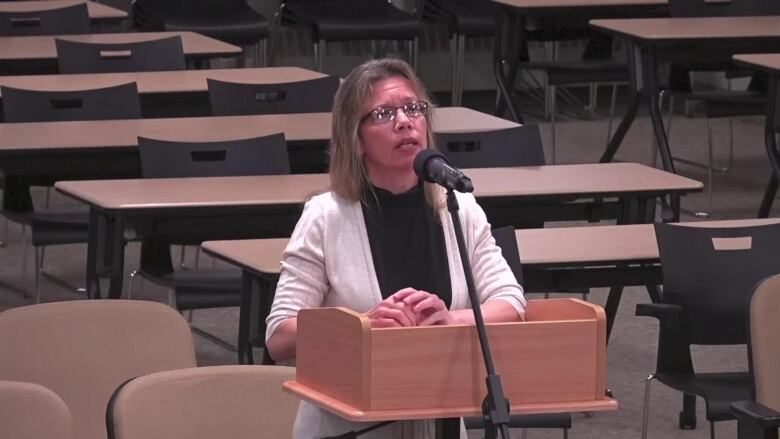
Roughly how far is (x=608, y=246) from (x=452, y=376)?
2.23 m

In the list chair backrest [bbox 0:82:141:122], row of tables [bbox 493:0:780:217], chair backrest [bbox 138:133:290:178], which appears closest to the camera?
chair backrest [bbox 138:133:290:178]

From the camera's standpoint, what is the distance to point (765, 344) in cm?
358

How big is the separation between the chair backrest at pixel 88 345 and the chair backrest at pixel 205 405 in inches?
15.6

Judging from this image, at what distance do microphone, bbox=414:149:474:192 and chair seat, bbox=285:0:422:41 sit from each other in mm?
7143

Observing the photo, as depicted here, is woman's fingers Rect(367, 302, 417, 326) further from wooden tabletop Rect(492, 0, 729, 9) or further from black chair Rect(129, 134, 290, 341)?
wooden tabletop Rect(492, 0, 729, 9)

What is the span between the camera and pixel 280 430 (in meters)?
2.95

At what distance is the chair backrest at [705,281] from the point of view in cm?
422

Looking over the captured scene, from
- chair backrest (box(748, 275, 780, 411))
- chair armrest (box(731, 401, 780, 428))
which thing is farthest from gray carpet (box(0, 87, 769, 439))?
chair armrest (box(731, 401, 780, 428))

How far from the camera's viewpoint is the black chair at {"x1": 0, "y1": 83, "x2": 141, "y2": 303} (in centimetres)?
581

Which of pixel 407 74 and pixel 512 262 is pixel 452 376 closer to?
pixel 407 74

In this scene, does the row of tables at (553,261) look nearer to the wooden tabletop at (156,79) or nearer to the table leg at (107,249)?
the table leg at (107,249)

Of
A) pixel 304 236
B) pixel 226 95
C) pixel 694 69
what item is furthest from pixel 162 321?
pixel 694 69

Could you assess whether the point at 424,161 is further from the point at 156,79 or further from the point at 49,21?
the point at 49,21

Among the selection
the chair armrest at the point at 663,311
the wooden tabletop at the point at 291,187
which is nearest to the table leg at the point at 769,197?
the wooden tabletop at the point at 291,187
